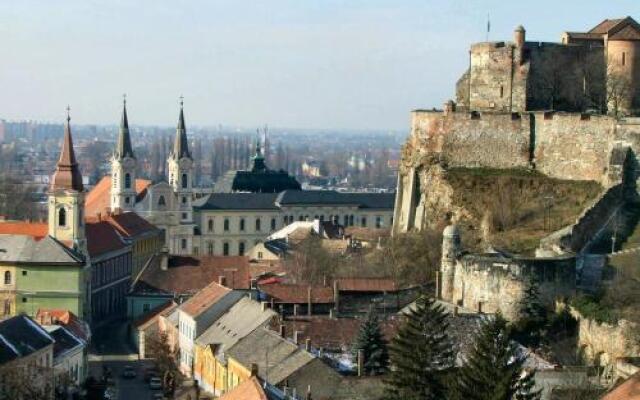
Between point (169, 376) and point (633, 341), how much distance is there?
699 inches

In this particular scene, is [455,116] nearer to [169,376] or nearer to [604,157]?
[604,157]

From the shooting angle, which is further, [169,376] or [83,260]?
[83,260]

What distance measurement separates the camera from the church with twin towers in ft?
372

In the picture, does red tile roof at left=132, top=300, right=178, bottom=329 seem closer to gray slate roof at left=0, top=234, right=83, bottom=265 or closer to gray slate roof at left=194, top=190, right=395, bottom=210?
gray slate roof at left=0, top=234, right=83, bottom=265

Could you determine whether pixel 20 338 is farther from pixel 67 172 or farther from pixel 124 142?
pixel 124 142

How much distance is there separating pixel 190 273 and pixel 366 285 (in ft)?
59.7

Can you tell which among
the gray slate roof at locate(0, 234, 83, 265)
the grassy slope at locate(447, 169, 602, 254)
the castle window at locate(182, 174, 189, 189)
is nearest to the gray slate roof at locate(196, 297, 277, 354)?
the grassy slope at locate(447, 169, 602, 254)

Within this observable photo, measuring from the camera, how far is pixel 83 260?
247ft

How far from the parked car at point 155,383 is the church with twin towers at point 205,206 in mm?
46527

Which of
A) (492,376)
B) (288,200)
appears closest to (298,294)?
(492,376)

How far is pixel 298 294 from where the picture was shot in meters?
62.6

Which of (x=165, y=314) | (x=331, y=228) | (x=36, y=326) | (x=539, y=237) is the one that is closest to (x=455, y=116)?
(x=539, y=237)

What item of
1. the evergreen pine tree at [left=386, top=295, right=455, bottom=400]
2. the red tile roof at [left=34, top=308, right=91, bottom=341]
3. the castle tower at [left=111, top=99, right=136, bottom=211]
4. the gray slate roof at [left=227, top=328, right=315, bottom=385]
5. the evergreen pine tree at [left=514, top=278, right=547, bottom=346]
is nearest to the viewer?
the evergreen pine tree at [left=386, top=295, right=455, bottom=400]

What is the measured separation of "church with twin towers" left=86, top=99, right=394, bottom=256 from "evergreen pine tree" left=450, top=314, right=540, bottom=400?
219 ft
